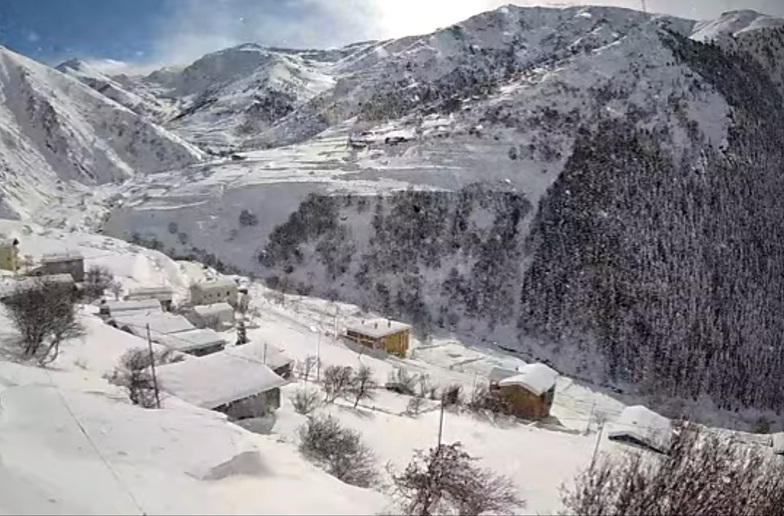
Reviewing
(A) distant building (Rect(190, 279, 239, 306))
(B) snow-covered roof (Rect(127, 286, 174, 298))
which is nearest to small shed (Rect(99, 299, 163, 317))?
(B) snow-covered roof (Rect(127, 286, 174, 298))

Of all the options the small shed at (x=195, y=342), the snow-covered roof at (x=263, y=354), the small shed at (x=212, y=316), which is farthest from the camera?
the small shed at (x=212, y=316)

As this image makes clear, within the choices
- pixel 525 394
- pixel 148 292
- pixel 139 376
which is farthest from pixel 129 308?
pixel 525 394

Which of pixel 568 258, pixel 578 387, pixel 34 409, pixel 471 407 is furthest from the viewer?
pixel 568 258

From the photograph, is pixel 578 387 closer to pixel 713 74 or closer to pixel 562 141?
pixel 562 141

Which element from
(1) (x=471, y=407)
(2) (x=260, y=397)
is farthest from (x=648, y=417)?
(2) (x=260, y=397)

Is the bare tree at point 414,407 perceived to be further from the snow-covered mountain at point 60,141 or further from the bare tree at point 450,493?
the snow-covered mountain at point 60,141

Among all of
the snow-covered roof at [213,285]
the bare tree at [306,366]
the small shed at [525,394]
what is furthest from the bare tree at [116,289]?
the small shed at [525,394]
